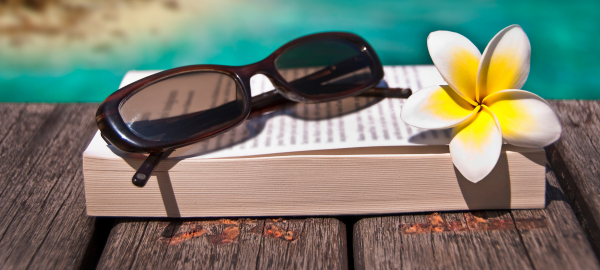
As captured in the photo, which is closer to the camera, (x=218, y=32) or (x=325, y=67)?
(x=325, y=67)

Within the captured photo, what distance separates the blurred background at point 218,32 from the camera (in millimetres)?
1074

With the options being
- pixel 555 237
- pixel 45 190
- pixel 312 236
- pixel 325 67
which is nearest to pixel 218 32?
pixel 325 67

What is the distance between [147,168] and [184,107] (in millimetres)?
112

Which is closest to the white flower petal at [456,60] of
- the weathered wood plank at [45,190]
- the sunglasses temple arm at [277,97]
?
the sunglasses temple arm at [277,97]

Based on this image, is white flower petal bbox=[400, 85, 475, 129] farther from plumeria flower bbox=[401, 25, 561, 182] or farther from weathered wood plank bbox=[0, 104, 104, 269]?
weathered wood plank bbox=[0, 104, 104, 269]

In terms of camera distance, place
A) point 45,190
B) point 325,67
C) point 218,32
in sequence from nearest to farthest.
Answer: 1. point 45,190
2. point 325,67
3. point 218,32

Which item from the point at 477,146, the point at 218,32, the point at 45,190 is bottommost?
the point at 218,32

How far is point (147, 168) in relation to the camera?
42 centimetres

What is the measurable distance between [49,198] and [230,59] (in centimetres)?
75

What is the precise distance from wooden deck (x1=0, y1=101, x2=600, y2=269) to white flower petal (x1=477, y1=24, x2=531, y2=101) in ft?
0.44

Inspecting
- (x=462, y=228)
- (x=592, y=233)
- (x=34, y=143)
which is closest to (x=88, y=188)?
(x=34, y=143)

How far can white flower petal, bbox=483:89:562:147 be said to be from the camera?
380mm

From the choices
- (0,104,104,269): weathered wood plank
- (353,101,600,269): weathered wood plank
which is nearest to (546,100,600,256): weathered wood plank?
(353,101,600,269): weathered wood plank

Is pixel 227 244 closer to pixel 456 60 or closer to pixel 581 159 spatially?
pixel 456 60
